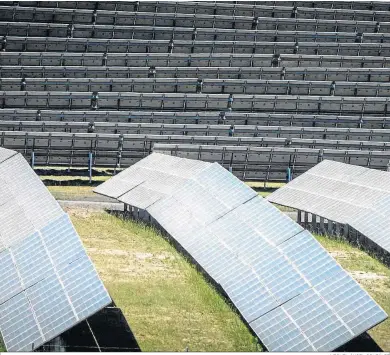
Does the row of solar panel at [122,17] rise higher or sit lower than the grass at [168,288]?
higher

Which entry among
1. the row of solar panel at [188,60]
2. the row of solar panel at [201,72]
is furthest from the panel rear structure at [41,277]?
the row of solar panel at [188,60]

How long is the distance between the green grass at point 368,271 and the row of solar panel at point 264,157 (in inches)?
483

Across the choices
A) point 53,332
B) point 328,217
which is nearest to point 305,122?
point 328,217

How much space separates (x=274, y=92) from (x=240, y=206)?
25.4 meters

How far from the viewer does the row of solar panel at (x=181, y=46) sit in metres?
65.9

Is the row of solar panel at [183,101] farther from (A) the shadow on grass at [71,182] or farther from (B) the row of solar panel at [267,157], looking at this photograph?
(A) the shadow on grass at [71,182]

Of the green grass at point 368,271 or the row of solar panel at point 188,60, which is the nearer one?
the green grass at point 368,271

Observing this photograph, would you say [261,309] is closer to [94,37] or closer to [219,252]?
[219,252]

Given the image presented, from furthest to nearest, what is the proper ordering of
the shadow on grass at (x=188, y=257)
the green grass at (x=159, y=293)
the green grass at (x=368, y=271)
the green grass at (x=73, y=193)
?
the green grass at (x=73, y=193) < the shadow on grass at (x=188, y=257) < the green grass at (x=368, y=271) < the green grass at (x=159, y=293)

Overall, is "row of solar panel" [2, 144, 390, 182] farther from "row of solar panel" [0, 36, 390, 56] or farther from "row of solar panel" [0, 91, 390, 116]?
"row of solar panel" [0, 36, 390, 56]

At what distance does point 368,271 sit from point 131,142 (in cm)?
2232

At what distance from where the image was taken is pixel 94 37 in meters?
67.6

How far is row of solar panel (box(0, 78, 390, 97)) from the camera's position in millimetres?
61969

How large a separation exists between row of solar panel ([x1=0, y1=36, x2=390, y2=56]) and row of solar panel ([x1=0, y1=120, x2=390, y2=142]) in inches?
413
